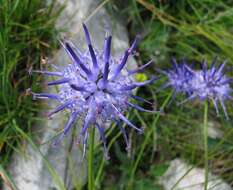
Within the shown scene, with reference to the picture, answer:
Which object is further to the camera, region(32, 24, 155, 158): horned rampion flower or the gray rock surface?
the gray rock surface

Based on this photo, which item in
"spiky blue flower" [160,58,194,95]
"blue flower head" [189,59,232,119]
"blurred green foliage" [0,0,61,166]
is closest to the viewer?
"blue flower head" [189,59,232,119]

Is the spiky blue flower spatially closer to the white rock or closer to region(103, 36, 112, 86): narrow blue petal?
the white rock

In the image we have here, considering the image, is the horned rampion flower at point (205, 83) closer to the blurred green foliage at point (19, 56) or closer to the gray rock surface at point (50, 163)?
the gray rock surface at point (50, 163)

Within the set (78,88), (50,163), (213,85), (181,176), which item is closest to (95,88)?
(78,88)

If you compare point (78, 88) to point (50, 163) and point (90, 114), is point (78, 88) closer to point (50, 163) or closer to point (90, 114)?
point (90, 114)

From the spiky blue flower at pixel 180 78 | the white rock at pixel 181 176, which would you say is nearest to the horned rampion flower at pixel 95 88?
the spiky blue flower at pixel 180 78

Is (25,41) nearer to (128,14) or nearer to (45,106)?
(45,106)

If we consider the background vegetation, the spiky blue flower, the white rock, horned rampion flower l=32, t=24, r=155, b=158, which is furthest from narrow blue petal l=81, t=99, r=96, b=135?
the white rock
